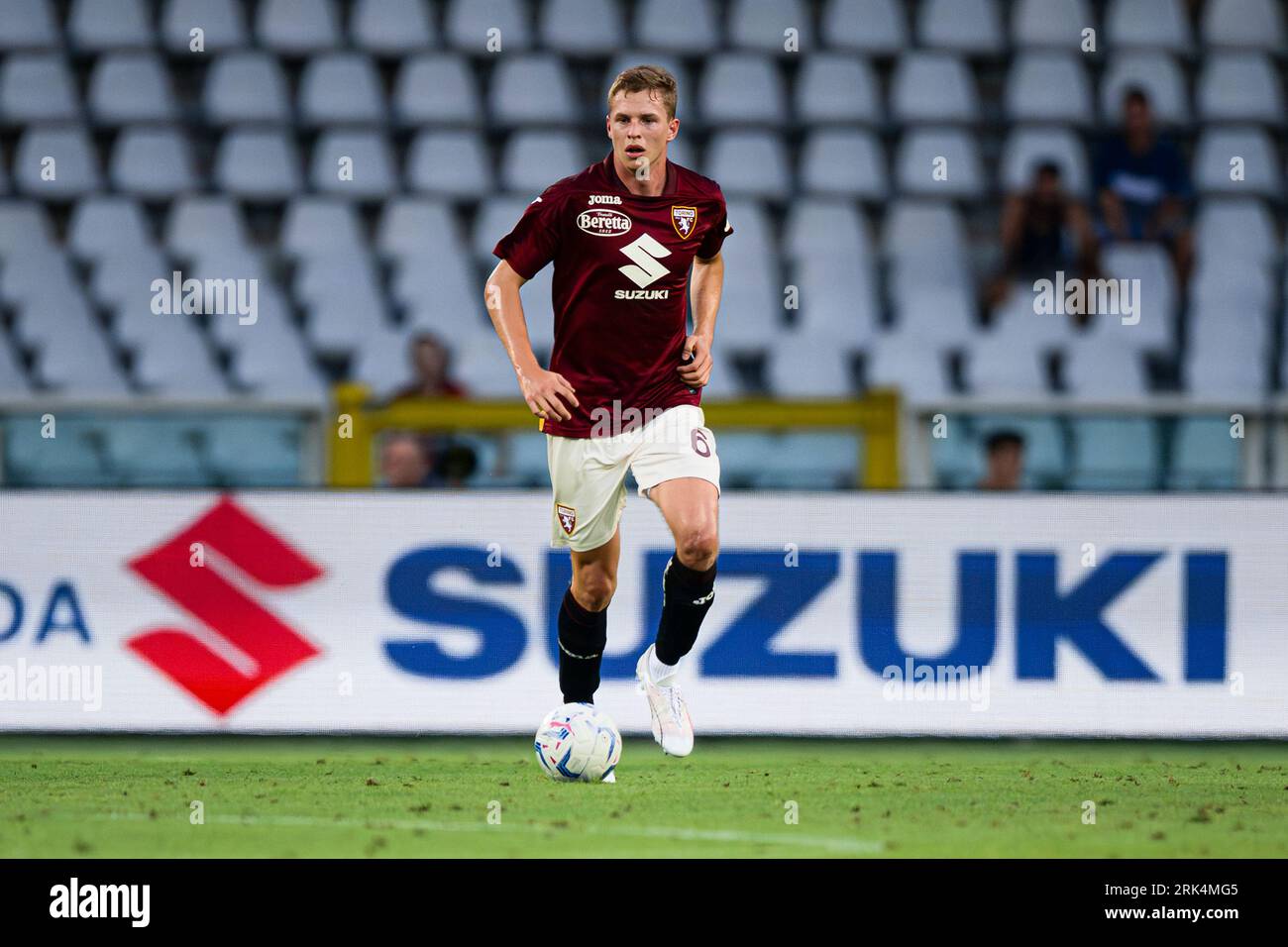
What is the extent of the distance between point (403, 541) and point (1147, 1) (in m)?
6.93

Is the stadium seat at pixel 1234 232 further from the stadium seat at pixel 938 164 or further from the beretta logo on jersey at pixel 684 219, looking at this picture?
the beretta logo on jersey at pixel 684 219

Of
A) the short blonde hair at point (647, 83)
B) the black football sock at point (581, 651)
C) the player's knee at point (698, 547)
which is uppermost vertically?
the short blonde hair at point (647, 83)

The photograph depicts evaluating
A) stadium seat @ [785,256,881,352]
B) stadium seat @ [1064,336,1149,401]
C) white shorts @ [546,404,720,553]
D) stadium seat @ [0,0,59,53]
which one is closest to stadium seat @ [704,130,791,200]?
stadium seat @ [785,256,881,352]

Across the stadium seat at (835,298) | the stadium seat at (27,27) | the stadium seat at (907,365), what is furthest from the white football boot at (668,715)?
the stadium seat at (27,27)

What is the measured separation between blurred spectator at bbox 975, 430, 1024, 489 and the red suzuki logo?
256cm

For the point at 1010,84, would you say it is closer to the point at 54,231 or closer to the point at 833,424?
the point at 833,424

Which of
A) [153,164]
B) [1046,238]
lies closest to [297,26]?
[153,164]

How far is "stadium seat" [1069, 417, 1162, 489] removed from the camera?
6840mm

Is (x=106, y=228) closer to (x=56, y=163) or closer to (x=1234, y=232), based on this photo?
(x=56, y=163)

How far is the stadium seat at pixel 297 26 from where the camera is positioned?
36.5 feet

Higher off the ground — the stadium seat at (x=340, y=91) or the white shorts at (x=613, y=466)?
the stadium seat at (x=340, y=91)

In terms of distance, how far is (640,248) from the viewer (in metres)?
5.20

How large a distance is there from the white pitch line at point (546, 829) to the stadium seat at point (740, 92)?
6736 millimetres

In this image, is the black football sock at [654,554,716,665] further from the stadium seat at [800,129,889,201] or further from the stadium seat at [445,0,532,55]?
the stadium seat at [445,0,532,55]
